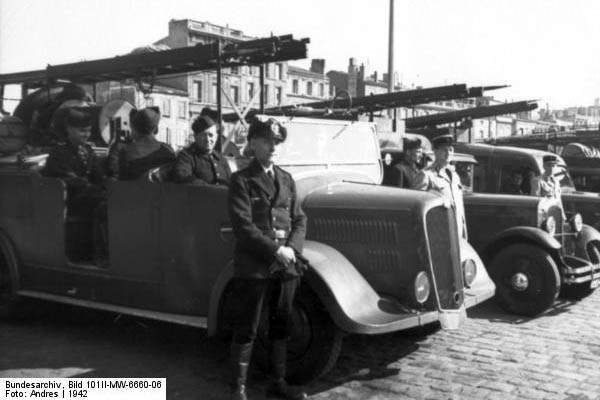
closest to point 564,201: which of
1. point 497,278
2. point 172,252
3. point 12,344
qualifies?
point 497,278

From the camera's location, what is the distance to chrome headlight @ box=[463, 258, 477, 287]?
5.28 meters

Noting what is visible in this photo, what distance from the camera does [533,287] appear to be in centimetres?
702

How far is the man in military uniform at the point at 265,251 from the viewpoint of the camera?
3.88m

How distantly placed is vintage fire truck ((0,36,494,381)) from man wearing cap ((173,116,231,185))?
0.20m

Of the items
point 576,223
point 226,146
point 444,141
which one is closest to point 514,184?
point 576,223

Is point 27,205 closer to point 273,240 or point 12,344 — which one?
point 12,344

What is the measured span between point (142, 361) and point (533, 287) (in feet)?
13.4

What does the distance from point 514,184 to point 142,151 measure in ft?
17.4

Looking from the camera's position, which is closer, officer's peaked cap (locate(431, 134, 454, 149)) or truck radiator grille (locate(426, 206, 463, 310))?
truck radiator grille (locate(426, 206, 463, 310))

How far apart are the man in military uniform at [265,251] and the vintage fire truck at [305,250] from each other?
0.97 feet

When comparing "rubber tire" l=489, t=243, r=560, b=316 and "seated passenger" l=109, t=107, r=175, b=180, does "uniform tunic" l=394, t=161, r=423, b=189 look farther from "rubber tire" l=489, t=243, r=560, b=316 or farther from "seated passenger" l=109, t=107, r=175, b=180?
"seated passenger" l=109, t=107, r=175, b=180

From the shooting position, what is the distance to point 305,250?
443 cm

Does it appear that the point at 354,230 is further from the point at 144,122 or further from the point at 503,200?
the point at 503,200

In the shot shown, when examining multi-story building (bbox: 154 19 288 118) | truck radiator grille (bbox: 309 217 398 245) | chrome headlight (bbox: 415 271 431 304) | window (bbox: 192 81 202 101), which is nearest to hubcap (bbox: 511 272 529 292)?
chrome headlight (bbox: 415 271 431 304)
